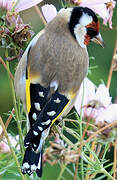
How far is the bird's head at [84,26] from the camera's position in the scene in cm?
99

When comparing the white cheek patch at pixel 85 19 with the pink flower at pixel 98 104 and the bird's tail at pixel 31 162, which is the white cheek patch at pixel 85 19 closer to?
the pink flower at pixel 98 104

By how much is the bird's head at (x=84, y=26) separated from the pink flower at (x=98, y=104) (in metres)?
0.15

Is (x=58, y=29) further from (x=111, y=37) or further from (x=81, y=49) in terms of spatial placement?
(x=111, y=37)

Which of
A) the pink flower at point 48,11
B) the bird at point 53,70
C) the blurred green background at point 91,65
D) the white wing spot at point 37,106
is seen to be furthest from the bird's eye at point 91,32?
the blurred green background at point 91,65

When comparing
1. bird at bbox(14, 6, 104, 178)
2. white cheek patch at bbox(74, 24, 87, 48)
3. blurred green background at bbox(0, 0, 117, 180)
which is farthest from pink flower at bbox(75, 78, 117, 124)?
blurred green background at bbox(0, 0, 117, 180)

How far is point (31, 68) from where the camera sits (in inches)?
40.7

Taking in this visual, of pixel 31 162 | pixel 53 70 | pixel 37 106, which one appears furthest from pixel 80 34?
pixel 31 162

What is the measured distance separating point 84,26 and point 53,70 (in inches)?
5.6

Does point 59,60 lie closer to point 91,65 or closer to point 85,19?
point 85,19

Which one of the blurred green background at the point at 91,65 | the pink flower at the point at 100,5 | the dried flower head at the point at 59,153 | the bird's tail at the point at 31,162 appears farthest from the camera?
the blurred green background at the point at 91,65

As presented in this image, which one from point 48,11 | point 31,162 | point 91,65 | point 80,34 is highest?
point 48,11

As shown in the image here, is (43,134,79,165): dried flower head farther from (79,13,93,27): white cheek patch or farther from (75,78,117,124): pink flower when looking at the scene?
(79,13,93,27): white cheek patch

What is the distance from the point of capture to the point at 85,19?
1.04m

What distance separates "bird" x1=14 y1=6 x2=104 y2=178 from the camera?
3.04 ft
